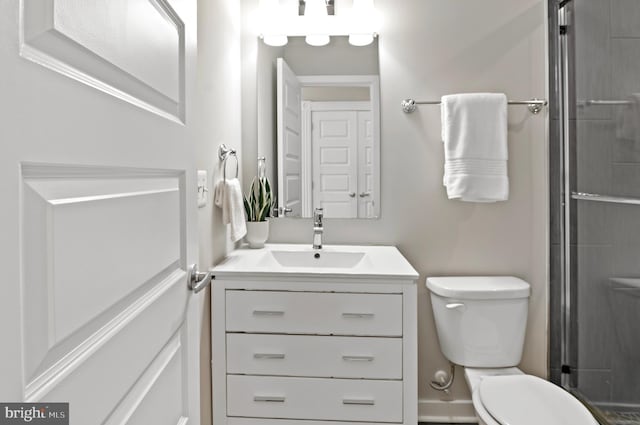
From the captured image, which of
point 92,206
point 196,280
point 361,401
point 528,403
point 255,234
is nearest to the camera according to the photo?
point 92,206

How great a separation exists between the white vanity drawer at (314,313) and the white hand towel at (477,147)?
68 cm

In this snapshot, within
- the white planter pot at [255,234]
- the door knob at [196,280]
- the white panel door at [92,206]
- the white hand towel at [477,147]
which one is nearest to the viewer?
the white panel door at [92,206]

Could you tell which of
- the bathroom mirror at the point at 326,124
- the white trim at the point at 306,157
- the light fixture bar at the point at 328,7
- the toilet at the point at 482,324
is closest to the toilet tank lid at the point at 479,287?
the toilet at the point at 482,324

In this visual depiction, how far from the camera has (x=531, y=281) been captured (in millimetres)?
2105

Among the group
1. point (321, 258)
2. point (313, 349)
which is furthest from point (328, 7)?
point (313, 349)

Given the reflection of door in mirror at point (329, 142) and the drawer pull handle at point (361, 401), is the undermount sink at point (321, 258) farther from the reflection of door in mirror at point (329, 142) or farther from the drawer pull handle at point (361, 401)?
the drawer pull handle at point (361, 401)

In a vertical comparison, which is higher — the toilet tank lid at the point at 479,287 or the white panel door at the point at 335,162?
the white panel door at the point at 335,162

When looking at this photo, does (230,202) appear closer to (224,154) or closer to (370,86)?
(224,154)

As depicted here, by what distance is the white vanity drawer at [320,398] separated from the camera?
5.14ft

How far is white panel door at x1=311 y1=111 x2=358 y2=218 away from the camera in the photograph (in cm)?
215

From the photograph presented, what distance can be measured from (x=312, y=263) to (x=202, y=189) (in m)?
0.67

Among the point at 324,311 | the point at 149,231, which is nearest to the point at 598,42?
the point at 324,311

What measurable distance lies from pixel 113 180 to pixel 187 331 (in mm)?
479

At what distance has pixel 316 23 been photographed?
2137 millimetres
